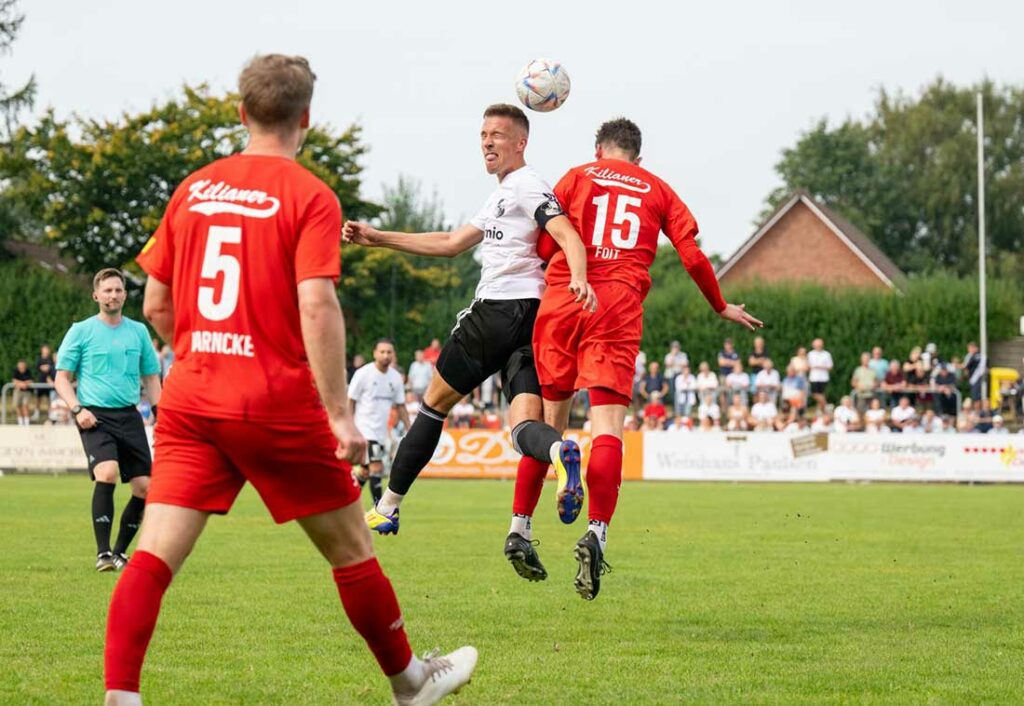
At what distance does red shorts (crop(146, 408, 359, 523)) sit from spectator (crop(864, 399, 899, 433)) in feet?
92.0

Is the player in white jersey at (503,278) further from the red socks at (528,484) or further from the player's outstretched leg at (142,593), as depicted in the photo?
the player's outstretched leg at (142,593)

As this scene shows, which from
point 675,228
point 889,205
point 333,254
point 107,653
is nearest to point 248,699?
point 107,653

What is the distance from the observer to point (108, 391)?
11.7m

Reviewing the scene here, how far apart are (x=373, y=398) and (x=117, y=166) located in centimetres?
2838

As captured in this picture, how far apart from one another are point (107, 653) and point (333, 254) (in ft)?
4.78

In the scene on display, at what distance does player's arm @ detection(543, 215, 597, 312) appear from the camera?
25.4 feet

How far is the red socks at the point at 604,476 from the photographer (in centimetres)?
821

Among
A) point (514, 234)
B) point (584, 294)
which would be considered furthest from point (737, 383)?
point (584, 294)

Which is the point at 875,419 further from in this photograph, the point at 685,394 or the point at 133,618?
the point at 133,618

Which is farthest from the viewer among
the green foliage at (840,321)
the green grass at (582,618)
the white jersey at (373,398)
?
the green foliage at (840,321)

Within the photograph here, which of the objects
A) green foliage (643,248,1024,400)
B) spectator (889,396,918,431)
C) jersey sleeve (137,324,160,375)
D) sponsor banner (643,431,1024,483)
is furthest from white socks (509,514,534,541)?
green foliage (643,248,1024,400)

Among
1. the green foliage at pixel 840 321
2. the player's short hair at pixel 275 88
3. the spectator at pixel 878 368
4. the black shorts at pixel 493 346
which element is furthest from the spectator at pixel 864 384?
the player's short hair at pixel 275 88

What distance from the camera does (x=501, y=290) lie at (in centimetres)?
893

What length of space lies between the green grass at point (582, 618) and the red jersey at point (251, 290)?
1645mm
